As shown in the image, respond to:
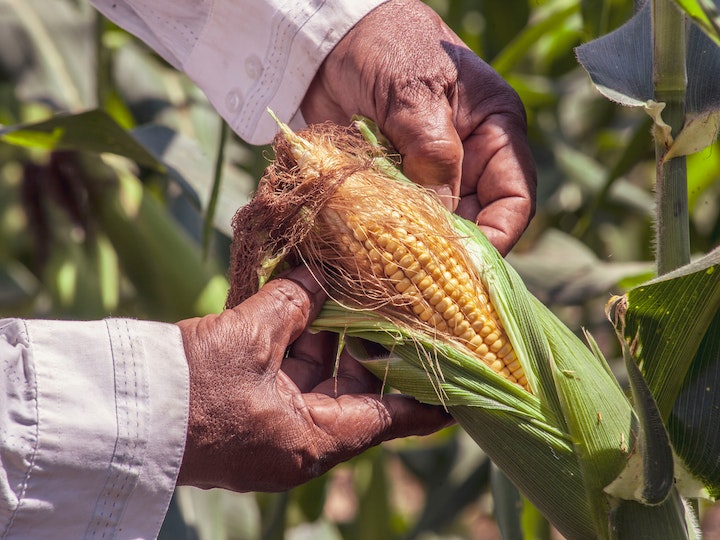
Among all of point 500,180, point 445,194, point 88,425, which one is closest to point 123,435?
point 88,425

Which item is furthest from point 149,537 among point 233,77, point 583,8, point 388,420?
point 583,8

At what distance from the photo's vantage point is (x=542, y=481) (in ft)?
3.85

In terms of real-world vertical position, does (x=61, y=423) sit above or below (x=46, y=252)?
above

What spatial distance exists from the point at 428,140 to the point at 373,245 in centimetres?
19

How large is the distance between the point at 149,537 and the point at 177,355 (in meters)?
0.22

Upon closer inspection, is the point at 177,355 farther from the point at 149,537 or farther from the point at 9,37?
the point at 9,37

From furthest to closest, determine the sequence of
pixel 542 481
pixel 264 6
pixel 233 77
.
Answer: pixel 233 77, pixel 264 6, pixel 542 481

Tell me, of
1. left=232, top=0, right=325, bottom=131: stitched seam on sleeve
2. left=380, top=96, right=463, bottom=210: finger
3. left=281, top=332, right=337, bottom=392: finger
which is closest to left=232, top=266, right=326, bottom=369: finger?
left=281, top=332, right=337, bottom=392: finger

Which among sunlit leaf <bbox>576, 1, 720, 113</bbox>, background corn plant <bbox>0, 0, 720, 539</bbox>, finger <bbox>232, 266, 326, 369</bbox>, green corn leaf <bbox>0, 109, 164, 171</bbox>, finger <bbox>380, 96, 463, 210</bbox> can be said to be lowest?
background corn plant <bbox>0, 0, 720, 539</bbox>

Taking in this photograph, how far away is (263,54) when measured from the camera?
1.65 meters

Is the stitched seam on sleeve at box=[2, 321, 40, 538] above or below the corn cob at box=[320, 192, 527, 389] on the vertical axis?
below

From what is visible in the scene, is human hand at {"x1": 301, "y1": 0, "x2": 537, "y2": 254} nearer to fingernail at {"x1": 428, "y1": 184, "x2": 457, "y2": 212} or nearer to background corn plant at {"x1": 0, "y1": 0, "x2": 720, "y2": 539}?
fingernail at {"x1": 428, "y1": 184, "x2": 457, "y2": 212}

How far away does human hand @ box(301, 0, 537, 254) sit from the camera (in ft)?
4.35

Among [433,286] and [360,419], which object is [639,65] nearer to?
[433,286]
